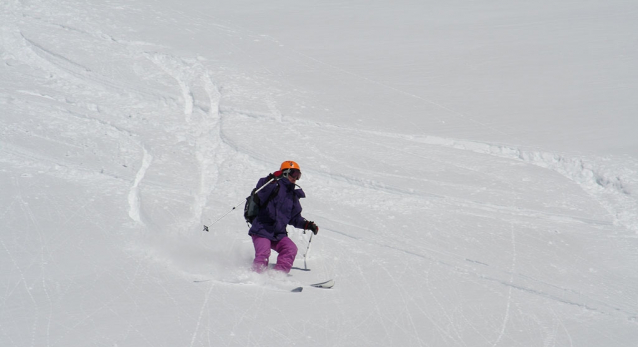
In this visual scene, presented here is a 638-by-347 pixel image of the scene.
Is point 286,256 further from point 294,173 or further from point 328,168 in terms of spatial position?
point 328,168

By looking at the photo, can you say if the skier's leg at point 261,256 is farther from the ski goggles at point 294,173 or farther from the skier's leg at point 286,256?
the ski goggles at point 294,173

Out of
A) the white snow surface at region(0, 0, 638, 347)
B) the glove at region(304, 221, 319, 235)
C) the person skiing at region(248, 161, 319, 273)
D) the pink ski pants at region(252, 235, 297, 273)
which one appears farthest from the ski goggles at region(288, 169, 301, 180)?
the white snow surface at region(0, 0, 638, 347)

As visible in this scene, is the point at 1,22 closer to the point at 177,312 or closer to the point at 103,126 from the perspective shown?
the point at 103,126

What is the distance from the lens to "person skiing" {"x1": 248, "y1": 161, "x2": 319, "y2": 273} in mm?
6004

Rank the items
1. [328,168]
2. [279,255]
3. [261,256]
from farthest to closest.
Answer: [328,168]
[279,255]
[261,256]

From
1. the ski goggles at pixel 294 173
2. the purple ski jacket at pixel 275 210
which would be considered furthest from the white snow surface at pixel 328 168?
the ski goggles at pixel 294 173

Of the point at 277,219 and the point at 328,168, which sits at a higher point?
the point at 277,219

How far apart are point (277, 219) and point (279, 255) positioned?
35cm

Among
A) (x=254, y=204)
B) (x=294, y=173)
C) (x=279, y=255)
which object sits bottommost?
(x=279, y=255)

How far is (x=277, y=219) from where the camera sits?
608 centimetres

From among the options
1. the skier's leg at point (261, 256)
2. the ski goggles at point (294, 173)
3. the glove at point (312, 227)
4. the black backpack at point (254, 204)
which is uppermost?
the ski goggles at point (294, 173)

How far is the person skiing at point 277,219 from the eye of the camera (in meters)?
6.00

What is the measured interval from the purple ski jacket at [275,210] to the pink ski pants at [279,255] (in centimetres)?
6

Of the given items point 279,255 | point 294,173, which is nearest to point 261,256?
point 279,255
